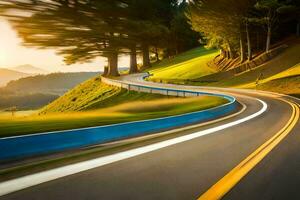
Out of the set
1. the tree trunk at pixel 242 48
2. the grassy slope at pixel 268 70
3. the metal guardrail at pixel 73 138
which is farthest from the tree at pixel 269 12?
the metal guardrail at pixel 73 138

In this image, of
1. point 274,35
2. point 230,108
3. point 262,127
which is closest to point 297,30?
point 274,35

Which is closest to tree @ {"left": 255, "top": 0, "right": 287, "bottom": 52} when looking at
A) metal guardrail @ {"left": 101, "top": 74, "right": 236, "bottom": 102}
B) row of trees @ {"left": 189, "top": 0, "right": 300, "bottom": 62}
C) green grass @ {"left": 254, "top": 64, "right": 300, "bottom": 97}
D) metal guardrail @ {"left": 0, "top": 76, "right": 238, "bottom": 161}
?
row of trees @ {"left": 189, "top": 0, "right": 300, "bottom": 62}

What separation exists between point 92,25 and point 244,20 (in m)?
49.6

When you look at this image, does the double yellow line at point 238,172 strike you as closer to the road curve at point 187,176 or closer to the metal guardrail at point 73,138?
the road curve at point 187,176

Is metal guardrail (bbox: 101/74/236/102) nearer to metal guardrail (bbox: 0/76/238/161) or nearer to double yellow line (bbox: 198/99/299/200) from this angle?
metal guardrail (bbox: 0/76/238/161)

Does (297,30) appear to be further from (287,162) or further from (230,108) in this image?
(287,162)

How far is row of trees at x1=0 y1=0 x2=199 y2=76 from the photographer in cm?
810

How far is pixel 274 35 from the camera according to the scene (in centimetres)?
6025

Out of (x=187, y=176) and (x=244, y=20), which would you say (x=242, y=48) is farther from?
(x=187, y=176)

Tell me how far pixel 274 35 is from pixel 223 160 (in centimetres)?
5472

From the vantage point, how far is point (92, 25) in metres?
8.60

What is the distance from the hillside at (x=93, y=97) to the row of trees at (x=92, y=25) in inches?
1330

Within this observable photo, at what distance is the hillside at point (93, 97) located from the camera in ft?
157

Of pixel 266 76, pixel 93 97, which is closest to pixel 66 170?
pixel 266 76
